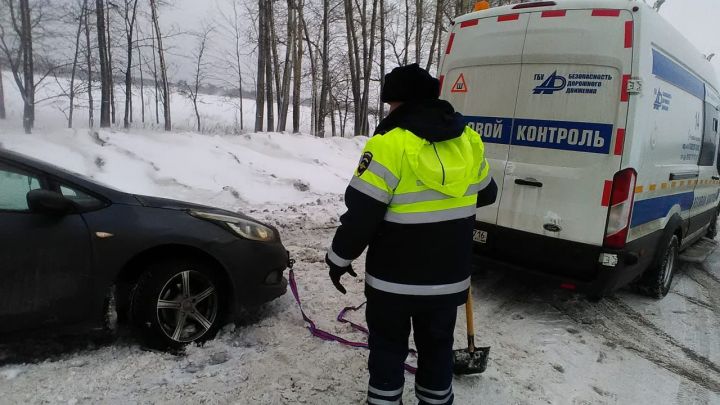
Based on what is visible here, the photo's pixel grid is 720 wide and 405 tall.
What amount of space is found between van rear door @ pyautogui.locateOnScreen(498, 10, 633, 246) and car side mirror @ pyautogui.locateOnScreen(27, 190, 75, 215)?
334 cm

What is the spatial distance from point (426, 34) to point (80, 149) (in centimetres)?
2256

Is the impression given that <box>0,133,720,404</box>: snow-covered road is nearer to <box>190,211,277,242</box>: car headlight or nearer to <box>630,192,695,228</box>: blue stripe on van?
<box>190,211,277,242</box>: car headlight

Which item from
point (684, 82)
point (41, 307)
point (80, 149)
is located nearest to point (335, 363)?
point (41, 307)

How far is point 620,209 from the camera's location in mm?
3469

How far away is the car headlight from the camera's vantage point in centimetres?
325

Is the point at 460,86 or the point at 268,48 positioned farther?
the point at 268,48

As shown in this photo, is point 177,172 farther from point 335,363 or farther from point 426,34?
point 426,34

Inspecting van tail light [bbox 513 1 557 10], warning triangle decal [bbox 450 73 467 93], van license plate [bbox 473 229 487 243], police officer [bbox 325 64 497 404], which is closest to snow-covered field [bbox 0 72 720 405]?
van license plate [bbox 473 229 487 243]

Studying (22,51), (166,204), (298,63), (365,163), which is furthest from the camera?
(298,63)

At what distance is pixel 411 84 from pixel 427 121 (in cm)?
19

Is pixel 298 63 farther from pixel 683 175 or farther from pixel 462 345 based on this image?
pixel 462 345

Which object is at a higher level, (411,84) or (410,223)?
(411,84)

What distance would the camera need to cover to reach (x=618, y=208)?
11.4 ft

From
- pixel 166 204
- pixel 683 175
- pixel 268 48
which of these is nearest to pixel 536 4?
pixel 683 175
